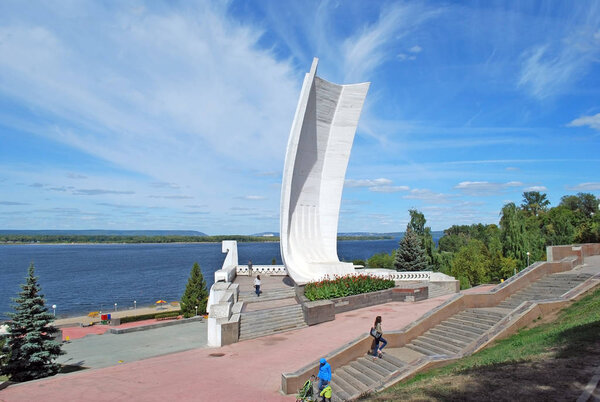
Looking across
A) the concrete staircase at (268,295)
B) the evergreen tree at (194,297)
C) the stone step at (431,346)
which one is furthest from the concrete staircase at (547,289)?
the evergreen tree at (194,297)

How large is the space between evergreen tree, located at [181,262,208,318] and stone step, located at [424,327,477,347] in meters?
19.6

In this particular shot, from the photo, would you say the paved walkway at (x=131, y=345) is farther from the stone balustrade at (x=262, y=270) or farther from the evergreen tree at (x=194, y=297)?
the evergreen tree at (x=194, y=297)

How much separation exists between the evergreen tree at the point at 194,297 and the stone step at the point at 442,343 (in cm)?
1963

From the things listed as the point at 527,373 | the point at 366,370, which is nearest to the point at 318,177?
the point at 366,370

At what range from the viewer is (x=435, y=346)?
10.4 meters

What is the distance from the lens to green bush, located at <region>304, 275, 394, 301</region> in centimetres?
1503

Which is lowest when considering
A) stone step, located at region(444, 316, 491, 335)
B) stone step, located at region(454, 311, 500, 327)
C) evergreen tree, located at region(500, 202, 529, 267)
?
stone step, located at region(444, 316, 491, 335)

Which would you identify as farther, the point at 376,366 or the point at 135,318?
the point at 135,318

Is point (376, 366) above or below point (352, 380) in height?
above

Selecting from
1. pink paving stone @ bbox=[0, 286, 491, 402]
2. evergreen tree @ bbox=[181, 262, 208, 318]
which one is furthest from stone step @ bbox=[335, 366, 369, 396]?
evergreen tree @ bbox=[181, 262, 208, 318]

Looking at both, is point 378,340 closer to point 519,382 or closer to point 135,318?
point 519,382

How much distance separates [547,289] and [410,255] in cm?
1226

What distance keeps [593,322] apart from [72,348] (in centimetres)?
1808

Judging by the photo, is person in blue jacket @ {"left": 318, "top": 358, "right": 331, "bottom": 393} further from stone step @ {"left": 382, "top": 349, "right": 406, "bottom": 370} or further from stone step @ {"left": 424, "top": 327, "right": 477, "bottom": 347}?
stone step @ {"left": 424, "top": 327, "right": 477, "bottom": 347}
